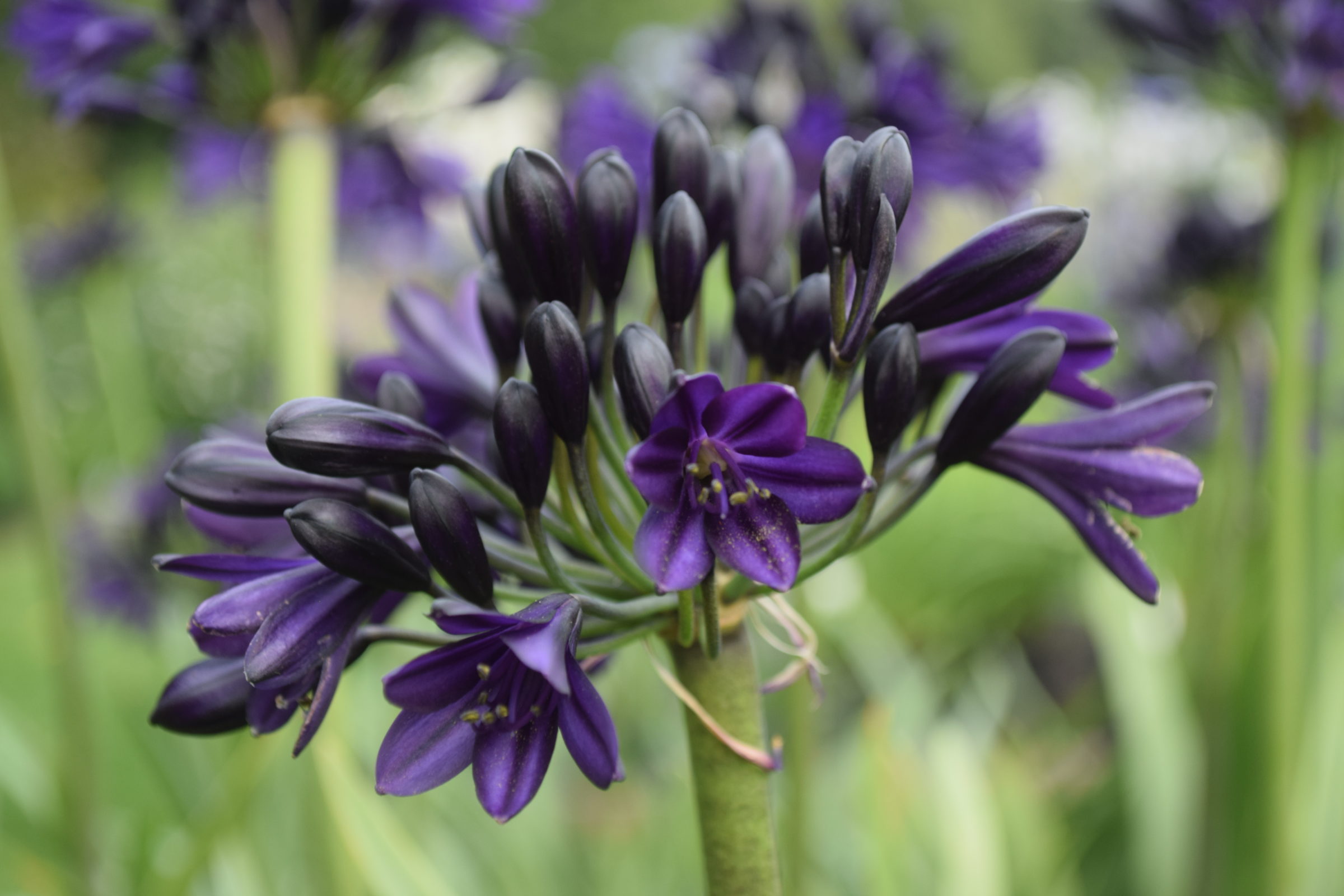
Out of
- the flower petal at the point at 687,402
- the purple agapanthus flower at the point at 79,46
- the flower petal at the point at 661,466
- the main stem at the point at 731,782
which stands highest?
the purple agapanthus flower at the point at 79,46

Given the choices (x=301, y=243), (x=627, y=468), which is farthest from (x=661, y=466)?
(x=301, y=243)

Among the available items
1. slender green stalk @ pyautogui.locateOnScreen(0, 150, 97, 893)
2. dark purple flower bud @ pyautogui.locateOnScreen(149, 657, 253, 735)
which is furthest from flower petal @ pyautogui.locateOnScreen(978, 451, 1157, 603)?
slender green stalk @ pyautogui.locateOnScreen(0, 150, 97, 893)

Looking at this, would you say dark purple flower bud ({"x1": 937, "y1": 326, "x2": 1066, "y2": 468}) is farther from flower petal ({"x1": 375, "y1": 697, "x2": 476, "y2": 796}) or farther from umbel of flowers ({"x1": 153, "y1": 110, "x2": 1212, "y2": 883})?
flower petal ({"x1": 375, "y1": 697, "x2": 476, "y2": 796})

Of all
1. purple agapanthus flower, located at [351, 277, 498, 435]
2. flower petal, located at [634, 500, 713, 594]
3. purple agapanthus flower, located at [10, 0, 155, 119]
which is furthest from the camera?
purple agapanthus flower, located at [10, 0, 155, 119]

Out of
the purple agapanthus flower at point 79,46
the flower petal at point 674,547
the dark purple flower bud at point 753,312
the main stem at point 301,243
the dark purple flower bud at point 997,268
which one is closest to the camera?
the flower petal at point 674,547

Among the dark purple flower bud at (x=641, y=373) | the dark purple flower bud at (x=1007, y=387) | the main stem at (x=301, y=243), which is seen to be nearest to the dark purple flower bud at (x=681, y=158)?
the dark purple flower bud at (x=641, y=373)

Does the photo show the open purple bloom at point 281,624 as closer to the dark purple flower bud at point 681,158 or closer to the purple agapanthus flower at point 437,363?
the purple agapanthus flower at point 437,363
